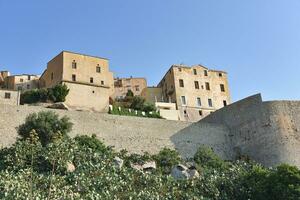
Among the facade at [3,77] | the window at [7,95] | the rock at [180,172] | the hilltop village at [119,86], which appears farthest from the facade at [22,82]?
the rock at [180,172]

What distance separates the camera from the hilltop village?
4788 centimetres

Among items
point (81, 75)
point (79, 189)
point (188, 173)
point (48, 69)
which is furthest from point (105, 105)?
point (79, 189)

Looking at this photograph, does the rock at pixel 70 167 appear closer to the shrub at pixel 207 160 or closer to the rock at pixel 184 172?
the rock at pixel 184 172

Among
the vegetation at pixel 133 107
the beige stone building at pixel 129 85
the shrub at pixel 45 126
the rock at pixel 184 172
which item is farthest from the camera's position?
the beige stone building at pixel 129 85

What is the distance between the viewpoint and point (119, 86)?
207ft

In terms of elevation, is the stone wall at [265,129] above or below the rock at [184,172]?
above

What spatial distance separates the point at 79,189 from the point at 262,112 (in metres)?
22.2

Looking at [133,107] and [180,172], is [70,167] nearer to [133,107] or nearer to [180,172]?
[180,172]

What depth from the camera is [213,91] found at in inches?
2250

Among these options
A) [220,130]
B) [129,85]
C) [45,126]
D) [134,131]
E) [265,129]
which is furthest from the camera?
[129,85]

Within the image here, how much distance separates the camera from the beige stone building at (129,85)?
2436 inches

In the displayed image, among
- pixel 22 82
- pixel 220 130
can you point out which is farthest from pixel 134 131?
pixel 22 82

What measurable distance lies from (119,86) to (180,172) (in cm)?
3638

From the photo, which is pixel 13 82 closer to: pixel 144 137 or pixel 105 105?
pixel 105 105
